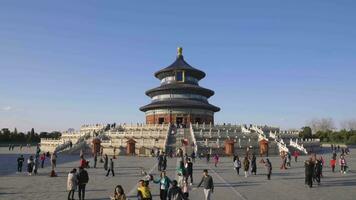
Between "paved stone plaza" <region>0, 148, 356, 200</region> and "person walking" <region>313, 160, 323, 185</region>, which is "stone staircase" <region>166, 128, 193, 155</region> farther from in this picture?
"person walking" <region>313, 160, 323, 185</region>

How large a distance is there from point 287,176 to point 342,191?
6976 millimetres

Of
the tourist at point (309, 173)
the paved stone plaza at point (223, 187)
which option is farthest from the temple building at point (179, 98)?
the tourist at point (309, 173)

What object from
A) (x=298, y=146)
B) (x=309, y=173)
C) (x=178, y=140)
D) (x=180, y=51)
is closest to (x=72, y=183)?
(x=309, y=173)

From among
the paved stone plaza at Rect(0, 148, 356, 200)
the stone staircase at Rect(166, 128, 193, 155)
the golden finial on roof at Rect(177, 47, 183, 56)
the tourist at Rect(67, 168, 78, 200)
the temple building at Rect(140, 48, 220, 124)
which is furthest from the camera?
the golden finial on roof at Rect(177, 47, 183, 56)

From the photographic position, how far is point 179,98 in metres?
77.1

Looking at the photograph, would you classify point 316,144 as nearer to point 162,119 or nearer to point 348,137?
point 162,119

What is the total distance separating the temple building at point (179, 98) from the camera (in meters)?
73.3

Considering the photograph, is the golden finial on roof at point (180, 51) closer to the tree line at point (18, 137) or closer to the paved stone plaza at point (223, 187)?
the tree line at point (18, 137)

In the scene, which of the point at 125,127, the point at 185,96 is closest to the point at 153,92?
the point at 185,96

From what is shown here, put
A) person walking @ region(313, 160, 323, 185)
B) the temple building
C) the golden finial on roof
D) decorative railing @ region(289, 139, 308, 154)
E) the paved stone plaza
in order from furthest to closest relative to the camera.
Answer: the golden finial on roof < the temple building < decorative railing @ region(289, 139, 308, 154) < person walking @ region(313, 160, 323, 185) < the paved stone plaza

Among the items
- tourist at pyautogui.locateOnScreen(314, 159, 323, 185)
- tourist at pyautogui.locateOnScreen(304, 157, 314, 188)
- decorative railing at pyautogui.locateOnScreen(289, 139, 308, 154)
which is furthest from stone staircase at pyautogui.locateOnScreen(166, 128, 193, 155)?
tourist at pyautogui.locateOnScreen(304, 157, 314, 188)

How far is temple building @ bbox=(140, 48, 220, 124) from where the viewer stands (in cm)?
7331

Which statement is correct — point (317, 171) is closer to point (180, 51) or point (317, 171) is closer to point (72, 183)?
point (72, 183)

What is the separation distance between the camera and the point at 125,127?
63969mm
